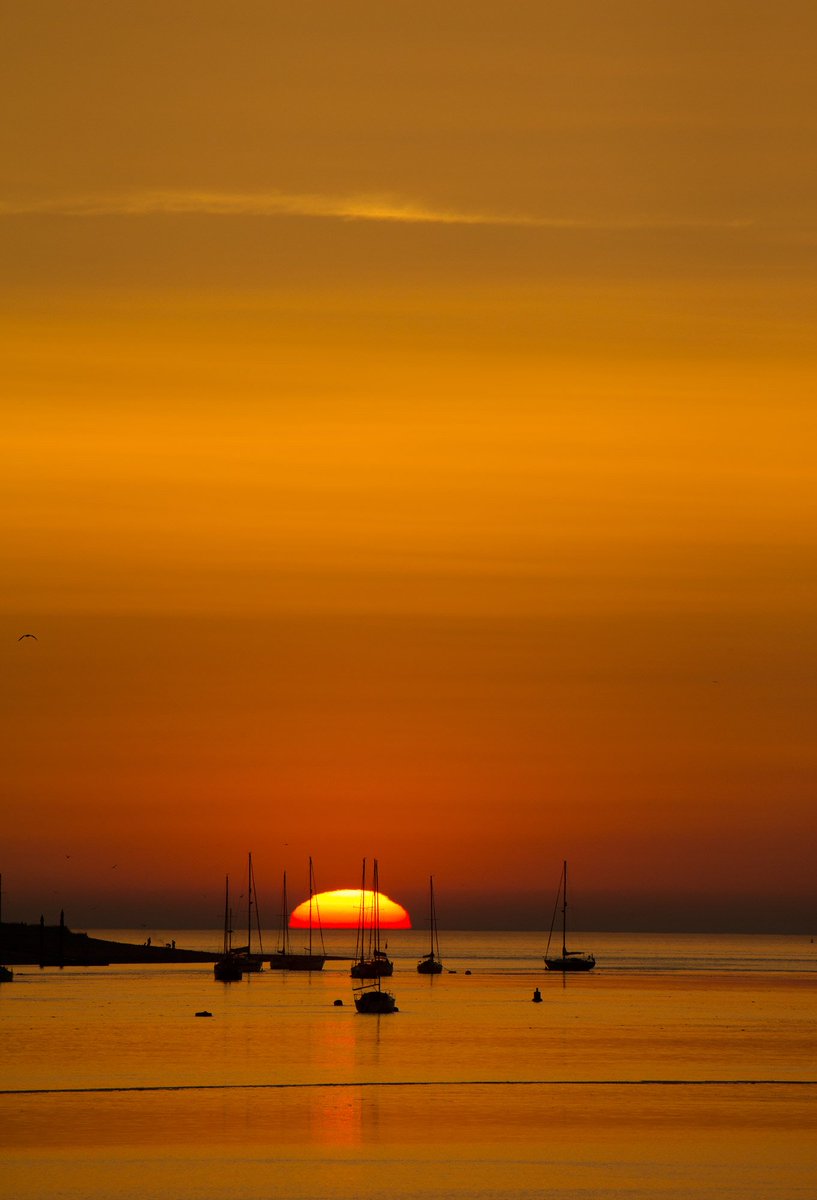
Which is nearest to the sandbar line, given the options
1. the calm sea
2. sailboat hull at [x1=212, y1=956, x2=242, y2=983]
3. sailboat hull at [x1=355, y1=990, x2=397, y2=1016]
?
the calm sea

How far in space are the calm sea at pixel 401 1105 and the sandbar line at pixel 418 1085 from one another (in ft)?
0.91

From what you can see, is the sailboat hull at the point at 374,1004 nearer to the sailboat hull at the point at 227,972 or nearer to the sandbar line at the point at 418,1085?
the sailboat hull at the point at 227,972

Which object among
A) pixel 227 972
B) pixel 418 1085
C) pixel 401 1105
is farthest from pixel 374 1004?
pixel 401 1105

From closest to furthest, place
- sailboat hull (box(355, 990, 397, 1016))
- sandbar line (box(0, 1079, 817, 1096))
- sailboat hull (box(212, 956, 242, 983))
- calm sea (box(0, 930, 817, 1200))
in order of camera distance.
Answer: calm sea (box(0, 930, 817, 1200))
sandbar line (box(0, 1079, 817, 1096))
sailboat hull (box(355, 990, 397, 1016))
sailboat hull (box(212, 956, 242, 983))

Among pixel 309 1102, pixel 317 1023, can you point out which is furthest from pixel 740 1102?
pixel 317 1023

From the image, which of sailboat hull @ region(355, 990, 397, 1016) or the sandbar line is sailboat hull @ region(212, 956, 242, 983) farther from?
the sandbar line

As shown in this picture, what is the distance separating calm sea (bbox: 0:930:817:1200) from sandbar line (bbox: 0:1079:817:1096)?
28 cm

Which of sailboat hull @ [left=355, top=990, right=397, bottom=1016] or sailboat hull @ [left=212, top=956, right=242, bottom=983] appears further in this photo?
sailboat hull @ [left=212, top=956, right=242, bottom=983]

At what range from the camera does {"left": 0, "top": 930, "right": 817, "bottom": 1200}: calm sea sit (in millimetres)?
55156

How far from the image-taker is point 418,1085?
269 ft

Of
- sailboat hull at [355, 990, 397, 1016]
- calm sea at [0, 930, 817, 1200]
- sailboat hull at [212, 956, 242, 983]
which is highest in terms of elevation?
sailboat hull at [212, 956, 242, 983]

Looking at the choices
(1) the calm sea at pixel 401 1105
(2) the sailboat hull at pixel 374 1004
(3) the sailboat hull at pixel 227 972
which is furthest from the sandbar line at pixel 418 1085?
(3) the sailboat hull at pixel 227 972

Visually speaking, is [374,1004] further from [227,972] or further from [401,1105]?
[401,1105]

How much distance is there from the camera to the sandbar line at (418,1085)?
77375mm
